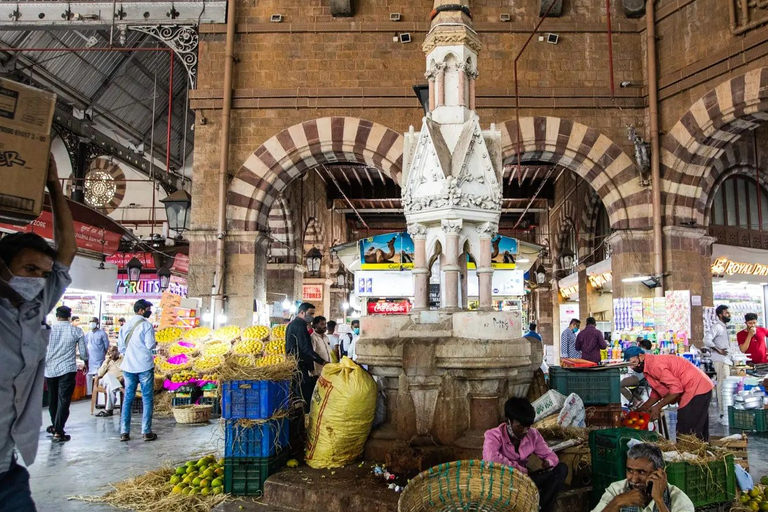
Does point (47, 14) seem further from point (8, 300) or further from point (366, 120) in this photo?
point (8, 300)

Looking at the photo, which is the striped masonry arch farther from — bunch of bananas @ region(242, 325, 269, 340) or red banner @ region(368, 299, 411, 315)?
bunch of bananas @ region(242, 325, 269, 340)

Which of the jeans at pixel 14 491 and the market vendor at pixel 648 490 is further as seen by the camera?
the market vendor at pixel 648 490

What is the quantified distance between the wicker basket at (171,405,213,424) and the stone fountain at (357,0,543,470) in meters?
4.49

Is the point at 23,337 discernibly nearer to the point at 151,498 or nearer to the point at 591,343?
the point at 151,498

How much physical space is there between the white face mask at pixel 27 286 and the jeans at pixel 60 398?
19.3 feet

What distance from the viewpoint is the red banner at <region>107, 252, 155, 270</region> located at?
57.9 feet

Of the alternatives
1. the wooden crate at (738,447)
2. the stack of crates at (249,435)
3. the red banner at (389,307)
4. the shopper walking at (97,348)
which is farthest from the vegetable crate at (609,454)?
the red banner at (389,307)

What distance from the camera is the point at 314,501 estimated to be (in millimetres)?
4418

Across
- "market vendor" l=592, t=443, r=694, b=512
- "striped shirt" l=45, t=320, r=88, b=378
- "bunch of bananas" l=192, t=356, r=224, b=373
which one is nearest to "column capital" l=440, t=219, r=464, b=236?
"market vendor" l=592, t=443, r=694, b=512

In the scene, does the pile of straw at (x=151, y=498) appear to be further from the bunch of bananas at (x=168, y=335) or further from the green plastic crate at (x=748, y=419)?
the green plastic crate at (x=748, y=419)

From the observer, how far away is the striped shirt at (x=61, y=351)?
7762 mm

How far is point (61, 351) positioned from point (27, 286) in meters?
A: 6.23

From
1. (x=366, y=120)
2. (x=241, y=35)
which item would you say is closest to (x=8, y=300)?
(x=366, y=120)

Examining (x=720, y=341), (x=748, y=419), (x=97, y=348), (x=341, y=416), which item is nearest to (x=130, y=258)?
(x=97, y=348)
